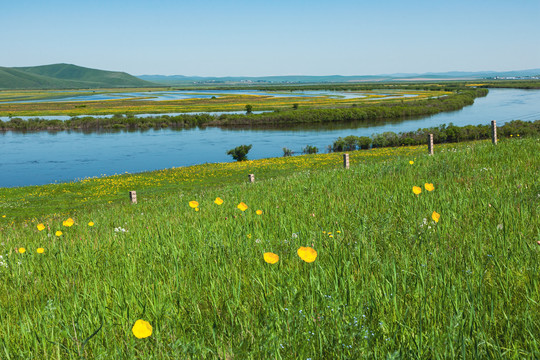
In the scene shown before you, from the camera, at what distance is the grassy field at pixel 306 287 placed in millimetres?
2338

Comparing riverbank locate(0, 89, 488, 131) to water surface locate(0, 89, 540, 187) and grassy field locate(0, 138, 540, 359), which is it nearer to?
water surface locate(0, 89, 540, 187)

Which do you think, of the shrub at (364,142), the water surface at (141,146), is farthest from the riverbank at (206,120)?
the shrub at (364,142)

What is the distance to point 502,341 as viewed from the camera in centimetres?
236

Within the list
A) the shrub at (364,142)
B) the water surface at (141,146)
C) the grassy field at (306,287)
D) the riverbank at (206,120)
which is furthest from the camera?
the riverbank at (206,120)

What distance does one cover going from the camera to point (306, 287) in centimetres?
300

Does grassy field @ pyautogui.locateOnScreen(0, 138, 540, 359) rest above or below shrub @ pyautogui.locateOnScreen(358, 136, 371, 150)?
above

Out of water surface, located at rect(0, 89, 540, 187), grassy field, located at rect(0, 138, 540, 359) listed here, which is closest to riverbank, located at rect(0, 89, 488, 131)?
water surface, located at rect(0, 89, 540, 187)

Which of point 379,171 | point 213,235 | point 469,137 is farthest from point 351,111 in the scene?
point 213,235

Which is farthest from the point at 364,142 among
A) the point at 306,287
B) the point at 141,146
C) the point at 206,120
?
the point at 306,287

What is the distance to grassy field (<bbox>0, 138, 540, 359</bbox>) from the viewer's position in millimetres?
2338

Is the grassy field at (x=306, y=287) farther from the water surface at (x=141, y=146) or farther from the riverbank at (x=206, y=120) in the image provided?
the riverbank at (x=206, y=120)

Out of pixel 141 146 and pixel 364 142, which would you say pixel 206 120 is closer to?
pixel 141 146

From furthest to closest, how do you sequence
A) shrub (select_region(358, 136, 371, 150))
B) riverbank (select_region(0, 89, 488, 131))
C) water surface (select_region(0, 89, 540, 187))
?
riverbank (select_region(0, 89, 488, 131)) → shrub (select_region(358, 136, 371, 150)) → water surface (select_region(0, 89, 540, 187))

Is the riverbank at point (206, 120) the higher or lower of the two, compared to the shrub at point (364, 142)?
higher
